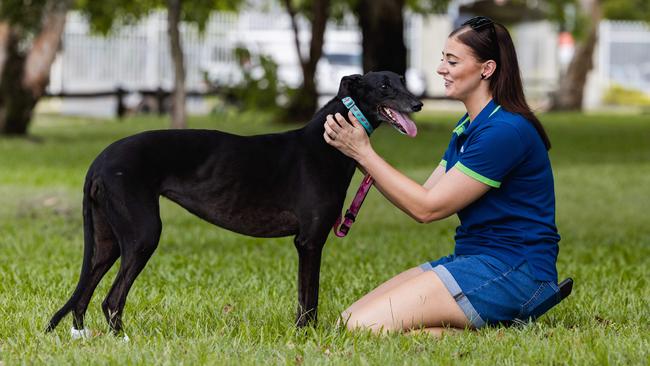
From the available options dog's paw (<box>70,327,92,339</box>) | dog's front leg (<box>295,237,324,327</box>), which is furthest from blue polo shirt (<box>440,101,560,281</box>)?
dog's paw (<box>70,327,92,339</box>)

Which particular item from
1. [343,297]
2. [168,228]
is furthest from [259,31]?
[343,297]

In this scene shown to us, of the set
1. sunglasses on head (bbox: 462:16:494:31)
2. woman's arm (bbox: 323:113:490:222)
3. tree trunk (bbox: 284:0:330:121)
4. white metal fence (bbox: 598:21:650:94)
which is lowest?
white metal fence (bbox: 598:21:650:94)

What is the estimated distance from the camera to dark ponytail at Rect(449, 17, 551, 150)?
17.5ft

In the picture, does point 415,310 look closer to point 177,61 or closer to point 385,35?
point 177,61

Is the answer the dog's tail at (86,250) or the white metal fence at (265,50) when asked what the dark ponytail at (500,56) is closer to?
the dog's tail at (86,250)

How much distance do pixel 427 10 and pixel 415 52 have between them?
1753 centimetres

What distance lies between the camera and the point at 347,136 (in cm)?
506

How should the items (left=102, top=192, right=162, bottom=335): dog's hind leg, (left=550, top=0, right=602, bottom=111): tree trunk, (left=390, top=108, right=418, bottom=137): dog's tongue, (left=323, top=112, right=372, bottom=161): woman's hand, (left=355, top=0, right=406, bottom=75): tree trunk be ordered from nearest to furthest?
(left=102, top=192, right=162, bottom=335): dog's hind leg < (left=390, top=108, right=418, bottom=137): dog's tongue < (left=323, top=112, right=372, bottom=161): woman's hand < (left=355, top=0, right=406, bottom=75): tree trunk < (left=550, top=0, right=602, bottom=111): tree trunk

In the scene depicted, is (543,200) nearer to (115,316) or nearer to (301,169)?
(301,169)

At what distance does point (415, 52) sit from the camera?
49000 mm

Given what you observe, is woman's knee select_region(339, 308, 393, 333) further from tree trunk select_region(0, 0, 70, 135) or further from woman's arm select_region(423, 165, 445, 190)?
tree trunk select_region(0, 0, 70, 135)

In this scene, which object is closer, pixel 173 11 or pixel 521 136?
pixel 521 136

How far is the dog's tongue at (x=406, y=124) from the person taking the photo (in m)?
4.91

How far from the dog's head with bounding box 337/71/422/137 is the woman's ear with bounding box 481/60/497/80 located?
49 cm
